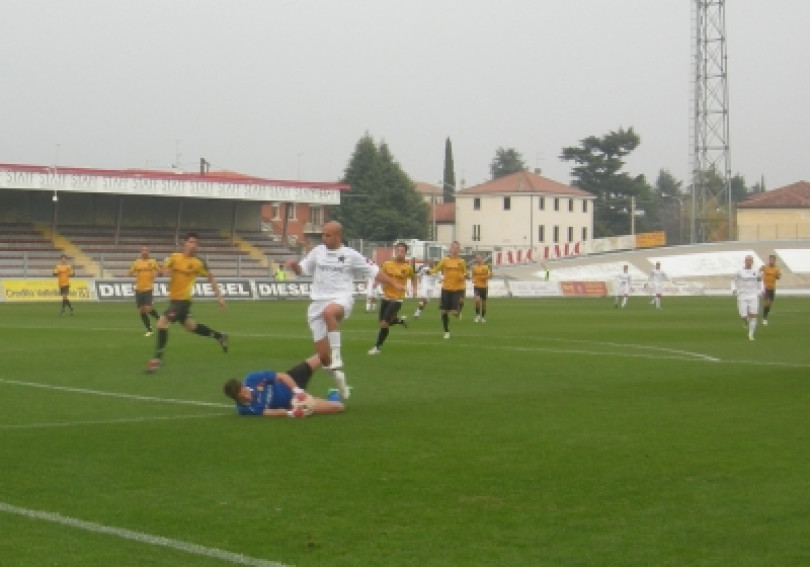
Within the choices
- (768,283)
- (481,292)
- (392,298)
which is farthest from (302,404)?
(768,283)

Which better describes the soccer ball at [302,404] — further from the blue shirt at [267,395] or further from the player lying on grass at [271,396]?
the blue shirt at [267,395]

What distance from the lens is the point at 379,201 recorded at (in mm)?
111875

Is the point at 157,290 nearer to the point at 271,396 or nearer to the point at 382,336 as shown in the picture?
the point at 382,336

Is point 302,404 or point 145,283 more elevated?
point 145,283

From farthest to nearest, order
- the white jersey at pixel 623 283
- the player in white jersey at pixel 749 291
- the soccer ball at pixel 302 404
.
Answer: the white jersey at pixel 623 283 → the player in white jersey at pixel 749 291 → the soccer ball at pixel 302 404

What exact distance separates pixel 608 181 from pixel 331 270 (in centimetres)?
12106

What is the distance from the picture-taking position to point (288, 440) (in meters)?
11.7

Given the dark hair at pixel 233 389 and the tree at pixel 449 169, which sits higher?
the tree at pixel 449 169

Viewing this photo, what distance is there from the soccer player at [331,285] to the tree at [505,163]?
→ 173230 millimetres

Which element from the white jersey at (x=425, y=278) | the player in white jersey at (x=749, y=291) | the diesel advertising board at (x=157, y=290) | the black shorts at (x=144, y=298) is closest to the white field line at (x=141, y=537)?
the black shorts at (x=144, y=298)

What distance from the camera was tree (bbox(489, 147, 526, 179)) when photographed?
188 m

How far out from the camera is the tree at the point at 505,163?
187625mm

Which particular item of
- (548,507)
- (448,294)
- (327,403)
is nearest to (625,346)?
(448,294)

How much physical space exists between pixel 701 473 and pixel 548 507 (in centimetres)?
189
